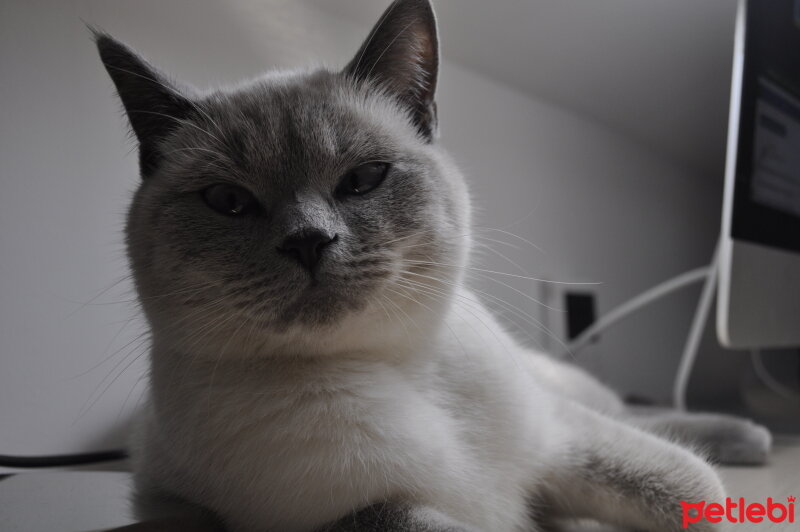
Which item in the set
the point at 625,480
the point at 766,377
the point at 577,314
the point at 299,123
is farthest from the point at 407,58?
the point at 766,377

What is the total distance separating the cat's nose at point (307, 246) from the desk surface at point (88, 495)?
34 cm

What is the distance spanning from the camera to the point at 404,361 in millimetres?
817

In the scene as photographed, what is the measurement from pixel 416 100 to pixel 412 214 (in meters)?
0.25

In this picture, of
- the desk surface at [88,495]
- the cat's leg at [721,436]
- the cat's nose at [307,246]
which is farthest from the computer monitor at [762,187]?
the cat's nose at [307,246]

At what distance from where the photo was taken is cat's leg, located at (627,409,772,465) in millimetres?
1151

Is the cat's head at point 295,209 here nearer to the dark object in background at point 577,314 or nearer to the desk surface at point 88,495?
the desk surface at point 88,495

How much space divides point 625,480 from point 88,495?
28.1 inches

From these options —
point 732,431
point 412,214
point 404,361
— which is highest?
point 412,214

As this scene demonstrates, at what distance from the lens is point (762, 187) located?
1.37 m

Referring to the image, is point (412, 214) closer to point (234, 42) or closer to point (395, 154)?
point (395, 154)

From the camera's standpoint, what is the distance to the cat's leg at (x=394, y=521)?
0.65m

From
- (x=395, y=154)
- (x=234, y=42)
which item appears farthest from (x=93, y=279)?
(x=395, y=154)

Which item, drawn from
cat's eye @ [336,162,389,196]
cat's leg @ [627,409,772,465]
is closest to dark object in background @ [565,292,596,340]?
cat's leg @ [627,409,772,465]

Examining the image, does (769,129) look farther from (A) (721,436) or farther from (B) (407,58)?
(B) (407,58)
